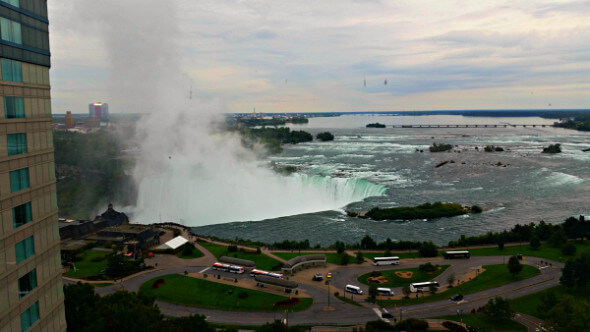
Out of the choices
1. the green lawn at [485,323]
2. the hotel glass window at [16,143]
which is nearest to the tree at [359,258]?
the green lawn at [485,323]

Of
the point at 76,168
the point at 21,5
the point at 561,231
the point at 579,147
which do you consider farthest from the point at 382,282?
the point at 579,147

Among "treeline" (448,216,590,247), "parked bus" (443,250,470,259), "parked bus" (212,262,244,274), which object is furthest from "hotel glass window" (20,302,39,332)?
"treeline" (448,216,590,247)

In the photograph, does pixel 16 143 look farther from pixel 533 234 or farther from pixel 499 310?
pixel 533 234

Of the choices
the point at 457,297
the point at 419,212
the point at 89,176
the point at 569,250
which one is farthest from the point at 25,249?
the point at 89,176

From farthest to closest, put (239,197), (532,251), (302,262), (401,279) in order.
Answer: (239,197) → (532,251) → (302,262) → (401,279)

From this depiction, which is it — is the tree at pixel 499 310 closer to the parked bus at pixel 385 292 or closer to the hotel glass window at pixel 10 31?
the parked bus at pixel 385 292

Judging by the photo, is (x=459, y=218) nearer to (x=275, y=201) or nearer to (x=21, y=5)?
(x=275, y=201)

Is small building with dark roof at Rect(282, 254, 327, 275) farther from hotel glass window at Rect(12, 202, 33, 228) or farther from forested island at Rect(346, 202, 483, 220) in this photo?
hotel glass window at Rect(12, 202, 33, 228)
